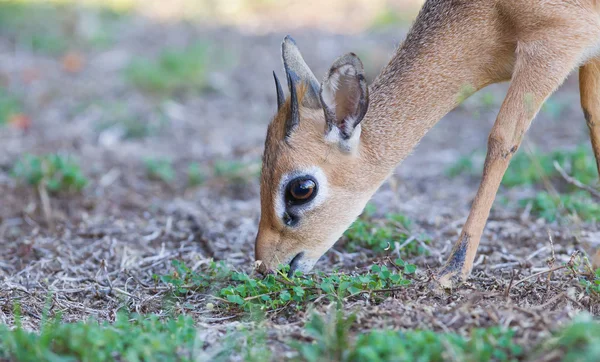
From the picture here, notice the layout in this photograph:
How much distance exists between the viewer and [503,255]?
4.69 metres

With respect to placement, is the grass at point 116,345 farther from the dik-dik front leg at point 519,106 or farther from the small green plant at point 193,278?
the dik-dik front leg at point 519,106

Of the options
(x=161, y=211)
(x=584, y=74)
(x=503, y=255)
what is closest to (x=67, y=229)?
(x=161, y=211)

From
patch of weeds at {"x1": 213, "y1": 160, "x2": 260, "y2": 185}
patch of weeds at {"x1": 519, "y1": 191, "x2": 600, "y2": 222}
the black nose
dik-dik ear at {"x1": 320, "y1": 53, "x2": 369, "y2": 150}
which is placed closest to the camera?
dik-dik ear at {"x1": 320, "y1": 53, "x2": 369, "y2": 150}

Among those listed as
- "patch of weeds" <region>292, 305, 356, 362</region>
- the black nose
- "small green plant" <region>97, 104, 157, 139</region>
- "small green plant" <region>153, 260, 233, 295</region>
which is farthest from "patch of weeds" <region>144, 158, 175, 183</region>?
"patch of weeds" <region>292, 305, 356, 362</region>

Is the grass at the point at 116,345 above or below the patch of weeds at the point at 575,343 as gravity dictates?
below

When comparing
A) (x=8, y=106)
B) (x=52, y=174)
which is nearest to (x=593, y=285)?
(x=52, y=174)

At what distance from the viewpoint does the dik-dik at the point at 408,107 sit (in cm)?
410

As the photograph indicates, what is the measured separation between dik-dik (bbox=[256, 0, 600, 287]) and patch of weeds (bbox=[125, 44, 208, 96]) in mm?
5478

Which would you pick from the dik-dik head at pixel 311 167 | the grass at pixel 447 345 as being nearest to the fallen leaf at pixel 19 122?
the dik-dik head at pixel 311 167

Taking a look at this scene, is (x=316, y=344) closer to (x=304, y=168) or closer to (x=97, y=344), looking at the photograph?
(x=97, y=344)

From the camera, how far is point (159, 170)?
6.89 m

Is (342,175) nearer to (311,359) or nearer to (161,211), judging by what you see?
(311,359)

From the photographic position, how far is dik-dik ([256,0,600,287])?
13.4 feet

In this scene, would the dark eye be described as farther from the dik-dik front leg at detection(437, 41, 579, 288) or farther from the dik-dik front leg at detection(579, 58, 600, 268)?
the dik-dik front leg at detection(579, 58, 600, 268)
